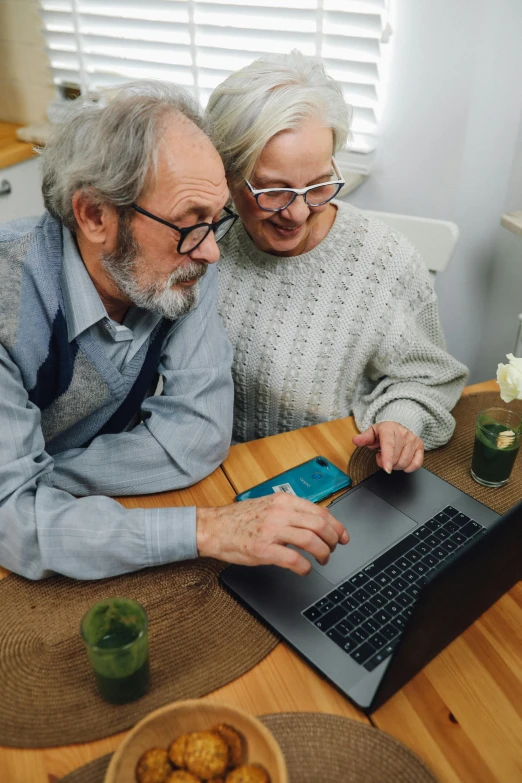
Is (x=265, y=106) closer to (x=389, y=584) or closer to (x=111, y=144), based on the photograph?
(x=111, y=144)

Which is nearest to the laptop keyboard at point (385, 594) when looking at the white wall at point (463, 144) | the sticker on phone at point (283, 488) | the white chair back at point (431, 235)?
the sticker on phone at point (283, 488)

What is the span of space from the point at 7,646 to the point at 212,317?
72cm

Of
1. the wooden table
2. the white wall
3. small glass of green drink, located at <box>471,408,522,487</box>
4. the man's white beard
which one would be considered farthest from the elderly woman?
the white wall

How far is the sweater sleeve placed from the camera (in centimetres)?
131

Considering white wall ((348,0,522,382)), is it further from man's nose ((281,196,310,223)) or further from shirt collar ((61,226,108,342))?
shirt collar ((61,226,108,342))

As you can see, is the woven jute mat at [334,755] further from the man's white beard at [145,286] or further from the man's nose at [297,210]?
the man's nose at [297,210]

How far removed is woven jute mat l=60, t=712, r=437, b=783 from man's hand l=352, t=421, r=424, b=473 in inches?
17.6

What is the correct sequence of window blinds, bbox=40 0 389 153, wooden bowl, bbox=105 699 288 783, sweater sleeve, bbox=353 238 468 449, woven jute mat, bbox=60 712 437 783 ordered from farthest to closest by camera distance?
window blinds, bbox=40 0 389 153 < sweater sleeve, bbox=353 238 468 449 < woven jute mat, bbox=60 712 437 783 < wooden bowl, bbox=105 699 288 783

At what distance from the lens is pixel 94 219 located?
1.09m

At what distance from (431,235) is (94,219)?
0.89m

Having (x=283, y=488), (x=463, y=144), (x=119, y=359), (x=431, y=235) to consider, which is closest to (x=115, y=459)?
(x=119, y=359)

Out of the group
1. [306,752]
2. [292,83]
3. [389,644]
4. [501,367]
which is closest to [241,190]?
[292,83]

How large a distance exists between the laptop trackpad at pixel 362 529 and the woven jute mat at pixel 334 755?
0.70 ft

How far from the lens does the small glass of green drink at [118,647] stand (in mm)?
735
